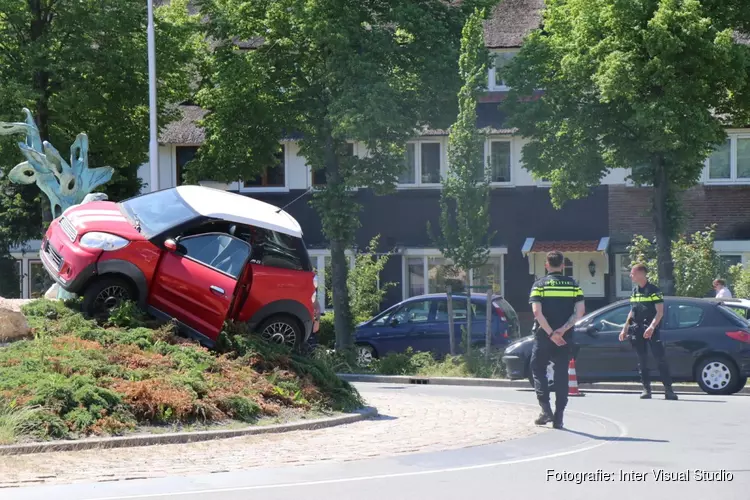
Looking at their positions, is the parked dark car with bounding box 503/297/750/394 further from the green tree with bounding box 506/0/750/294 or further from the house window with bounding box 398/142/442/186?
the house window with bounding box 398/142/442/186

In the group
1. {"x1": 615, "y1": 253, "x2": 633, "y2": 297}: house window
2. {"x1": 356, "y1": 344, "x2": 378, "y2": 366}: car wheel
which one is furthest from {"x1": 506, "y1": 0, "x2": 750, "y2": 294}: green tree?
{"x1": 615, "y1": 253, "x2": 633, "y2": 297}: house window

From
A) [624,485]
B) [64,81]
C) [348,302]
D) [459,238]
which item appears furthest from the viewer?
[64,81]

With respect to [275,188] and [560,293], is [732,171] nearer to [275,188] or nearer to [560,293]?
[275,188]

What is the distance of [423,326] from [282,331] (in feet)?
32.6

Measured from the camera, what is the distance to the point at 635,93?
2650 centimetres

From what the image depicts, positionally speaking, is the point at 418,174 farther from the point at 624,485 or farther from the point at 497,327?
the point at 624,485

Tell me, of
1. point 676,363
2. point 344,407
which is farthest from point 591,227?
point 344,407

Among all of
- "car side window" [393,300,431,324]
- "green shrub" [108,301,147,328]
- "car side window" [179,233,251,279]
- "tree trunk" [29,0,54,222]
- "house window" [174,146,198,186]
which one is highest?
"tree trunk" [29,0,54,222]

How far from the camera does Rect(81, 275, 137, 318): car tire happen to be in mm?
17562

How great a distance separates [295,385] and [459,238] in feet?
37.2

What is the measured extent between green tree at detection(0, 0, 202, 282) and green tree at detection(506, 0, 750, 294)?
870 cm

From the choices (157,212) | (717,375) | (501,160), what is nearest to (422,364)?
(717,375)

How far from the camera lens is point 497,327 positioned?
26.8 metres

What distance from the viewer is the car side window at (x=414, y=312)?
28109 mm
